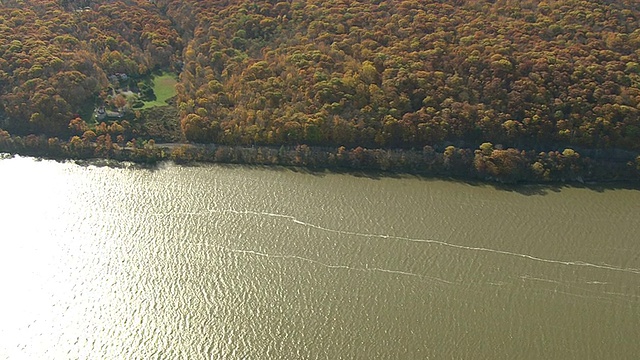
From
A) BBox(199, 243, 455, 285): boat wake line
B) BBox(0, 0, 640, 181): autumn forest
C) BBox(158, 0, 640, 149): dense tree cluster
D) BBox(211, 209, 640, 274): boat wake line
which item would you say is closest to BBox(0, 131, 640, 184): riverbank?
BBox(0, 0, 640, 181): autumn forest

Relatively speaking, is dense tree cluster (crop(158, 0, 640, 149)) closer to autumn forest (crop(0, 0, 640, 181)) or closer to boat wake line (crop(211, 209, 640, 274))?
autumn forest (crop(0, 0, 640, 181))

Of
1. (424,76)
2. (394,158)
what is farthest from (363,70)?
(394,158)

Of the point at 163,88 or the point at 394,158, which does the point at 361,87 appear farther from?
the point at 163,88

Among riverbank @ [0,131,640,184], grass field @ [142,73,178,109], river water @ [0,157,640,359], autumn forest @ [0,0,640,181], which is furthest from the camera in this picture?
grass field @ [142,73,178,109]

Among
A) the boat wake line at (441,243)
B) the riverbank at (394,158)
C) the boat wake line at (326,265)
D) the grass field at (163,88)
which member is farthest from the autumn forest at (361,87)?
the boat wake line at (326,265)

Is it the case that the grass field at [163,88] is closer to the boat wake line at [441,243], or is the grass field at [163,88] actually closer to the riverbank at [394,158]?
the riverbank at [394,158]

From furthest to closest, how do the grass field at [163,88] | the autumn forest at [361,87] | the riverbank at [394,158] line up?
the grass field at [163,88] < the autumn forest at [361,87] < the riverbank at [394,158]

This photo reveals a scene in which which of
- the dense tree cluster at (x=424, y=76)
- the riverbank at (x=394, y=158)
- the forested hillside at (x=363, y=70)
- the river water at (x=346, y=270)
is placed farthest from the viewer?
the forested hillside at (x=363, y=70)

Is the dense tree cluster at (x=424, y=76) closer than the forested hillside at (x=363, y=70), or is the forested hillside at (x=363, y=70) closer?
the dense tree cluster at (x=424, y=76)
